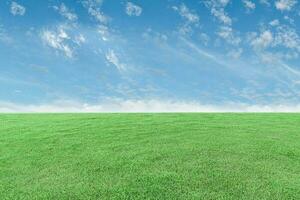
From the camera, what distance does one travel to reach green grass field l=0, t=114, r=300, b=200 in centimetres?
1148

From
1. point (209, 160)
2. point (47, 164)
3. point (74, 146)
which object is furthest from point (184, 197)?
point (74, 146)

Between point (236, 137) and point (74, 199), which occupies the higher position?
point (236, 137)

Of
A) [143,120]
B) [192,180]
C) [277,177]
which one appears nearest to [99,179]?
[192,180]

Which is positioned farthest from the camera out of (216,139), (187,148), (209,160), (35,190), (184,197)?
(216,139)

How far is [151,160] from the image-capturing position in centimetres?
1376

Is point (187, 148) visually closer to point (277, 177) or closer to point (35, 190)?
point (277, 177)

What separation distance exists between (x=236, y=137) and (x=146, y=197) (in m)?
7.42

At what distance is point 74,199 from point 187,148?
212 inches

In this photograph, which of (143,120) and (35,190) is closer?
(35,190)

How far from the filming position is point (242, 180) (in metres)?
12.1

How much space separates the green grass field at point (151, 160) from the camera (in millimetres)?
11477

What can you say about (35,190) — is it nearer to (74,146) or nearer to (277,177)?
(74,146)

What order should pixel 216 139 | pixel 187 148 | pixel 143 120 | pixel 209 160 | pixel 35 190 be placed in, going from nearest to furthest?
1. pixel 35 190
2. pixel 209 160
3. pixel 187 148
4. pixel 216 139
5. pixel 143 120

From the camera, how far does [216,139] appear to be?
16.8 meters
